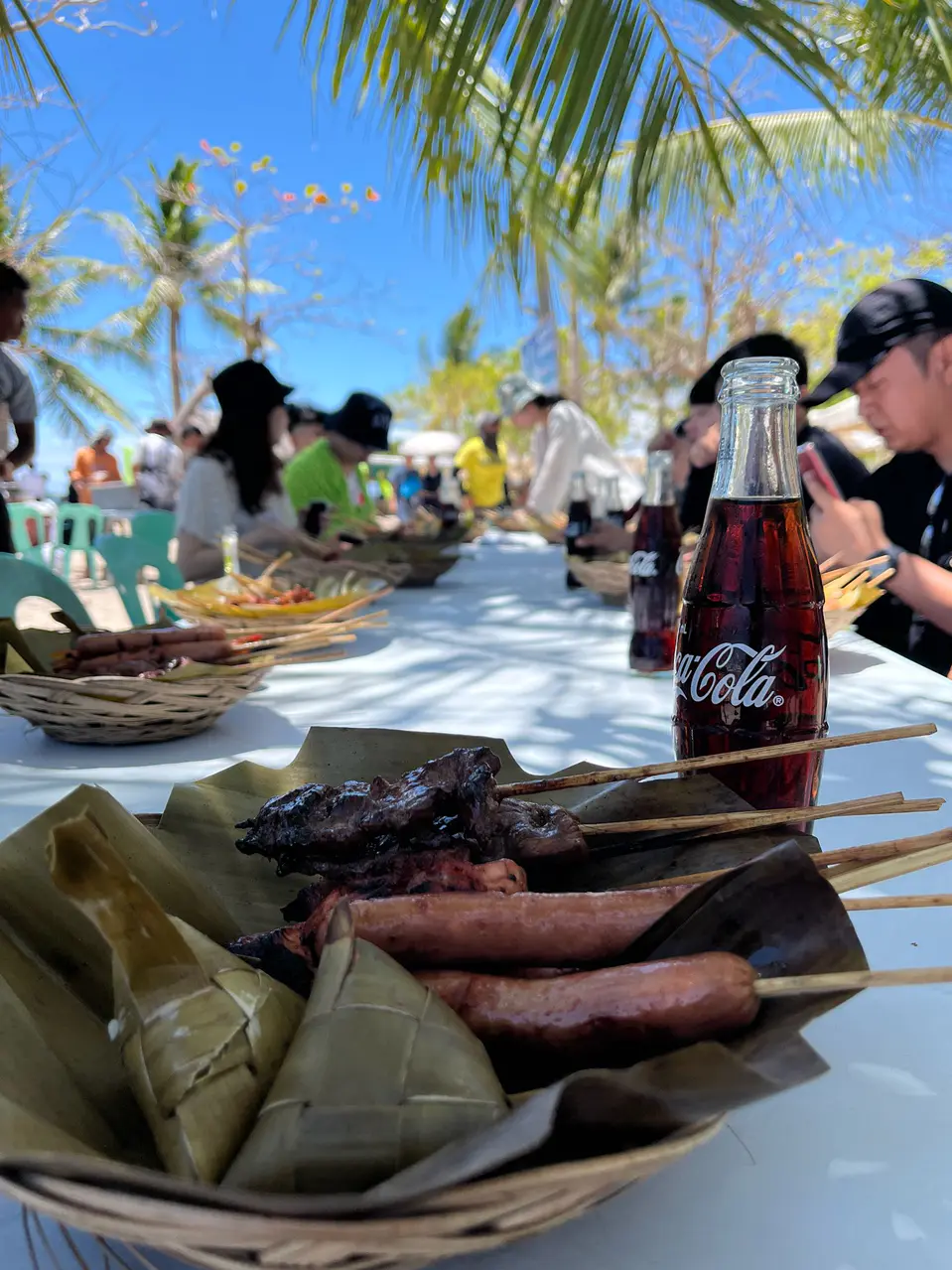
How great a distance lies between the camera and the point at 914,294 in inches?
114

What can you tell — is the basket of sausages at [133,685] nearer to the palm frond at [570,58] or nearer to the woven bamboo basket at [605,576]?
the woven bamboo basket at [605,576]

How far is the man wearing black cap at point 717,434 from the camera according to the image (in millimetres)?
3898

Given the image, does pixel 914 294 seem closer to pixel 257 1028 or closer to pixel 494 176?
pixel 257 1028

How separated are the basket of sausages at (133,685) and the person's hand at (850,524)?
1606 mm

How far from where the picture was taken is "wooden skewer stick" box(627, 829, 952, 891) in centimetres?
61

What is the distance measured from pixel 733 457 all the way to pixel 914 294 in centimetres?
238

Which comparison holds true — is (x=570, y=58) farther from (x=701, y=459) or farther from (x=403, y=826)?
(x=403, y=826)

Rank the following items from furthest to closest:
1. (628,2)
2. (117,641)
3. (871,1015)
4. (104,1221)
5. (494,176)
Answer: (494,176)
(628,2)
(117,641)
(871,1015)
(104,1221)

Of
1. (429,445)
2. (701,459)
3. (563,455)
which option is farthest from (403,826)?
(429,445)

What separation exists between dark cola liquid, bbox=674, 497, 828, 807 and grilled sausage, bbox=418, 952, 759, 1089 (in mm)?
455

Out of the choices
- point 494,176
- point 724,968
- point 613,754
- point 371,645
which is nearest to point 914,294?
point 371,645

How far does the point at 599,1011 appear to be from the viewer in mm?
554

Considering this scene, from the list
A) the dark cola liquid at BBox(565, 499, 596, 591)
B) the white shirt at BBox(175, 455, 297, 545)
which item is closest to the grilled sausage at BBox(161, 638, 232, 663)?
the dark cola liquid at BBox(565, 499, 596, 591)

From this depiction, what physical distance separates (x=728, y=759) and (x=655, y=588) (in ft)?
4.40
